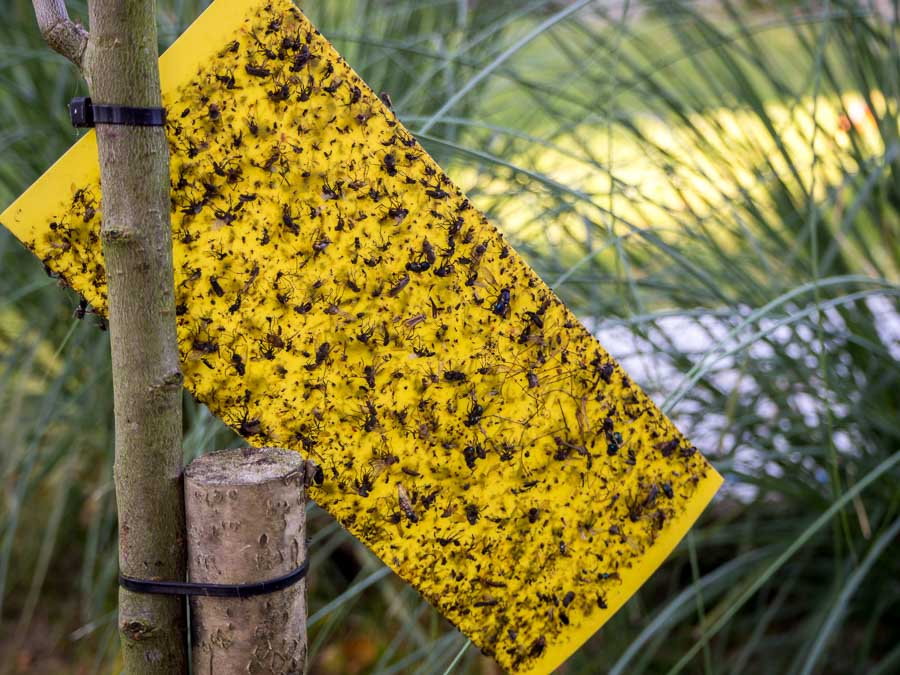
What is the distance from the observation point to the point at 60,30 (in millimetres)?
439

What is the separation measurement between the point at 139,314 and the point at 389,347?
0.44ft

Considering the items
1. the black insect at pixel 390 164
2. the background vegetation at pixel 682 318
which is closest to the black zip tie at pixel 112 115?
the black insect at pixel 390 164

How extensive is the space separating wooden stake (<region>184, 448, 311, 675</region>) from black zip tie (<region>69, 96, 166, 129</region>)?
181 millimetres

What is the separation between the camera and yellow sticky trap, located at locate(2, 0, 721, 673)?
45 centimetres

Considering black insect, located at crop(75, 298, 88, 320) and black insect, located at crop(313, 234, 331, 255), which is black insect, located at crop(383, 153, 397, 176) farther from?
black insect, located at crop(75, 298, 88, 320)

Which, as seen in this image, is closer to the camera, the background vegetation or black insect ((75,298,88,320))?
black insect ((75,298,88,320))

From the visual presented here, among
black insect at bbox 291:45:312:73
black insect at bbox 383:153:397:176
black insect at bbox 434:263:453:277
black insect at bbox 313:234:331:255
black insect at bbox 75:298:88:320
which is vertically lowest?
black insect at bbox 434:263:453:277

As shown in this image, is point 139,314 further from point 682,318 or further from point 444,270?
point 682,318

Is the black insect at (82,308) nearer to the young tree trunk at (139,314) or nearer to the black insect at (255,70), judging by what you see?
the young tree trunk at (139,314)

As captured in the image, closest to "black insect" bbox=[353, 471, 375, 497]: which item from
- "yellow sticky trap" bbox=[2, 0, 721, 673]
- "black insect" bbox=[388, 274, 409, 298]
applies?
"yellow sticky trap" bbox=[2, 0, 721, 673]

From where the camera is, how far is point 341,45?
1219mm

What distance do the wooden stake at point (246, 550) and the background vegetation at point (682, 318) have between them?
295 millimetres

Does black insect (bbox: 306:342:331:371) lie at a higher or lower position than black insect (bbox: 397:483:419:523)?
higher

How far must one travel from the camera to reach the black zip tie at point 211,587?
17.9 inches
